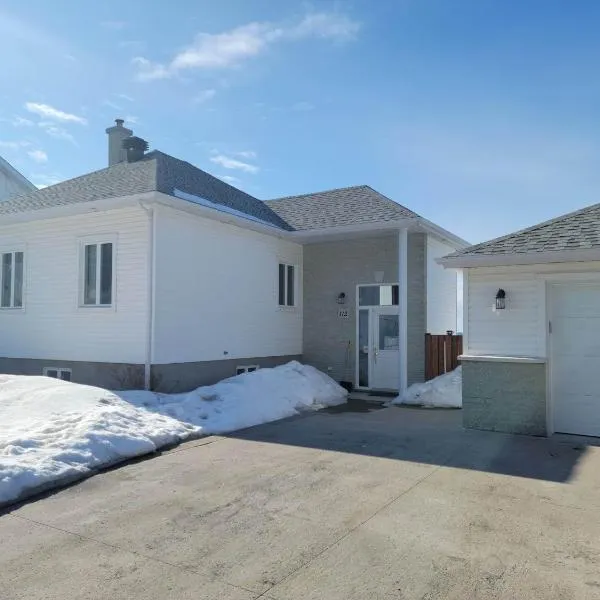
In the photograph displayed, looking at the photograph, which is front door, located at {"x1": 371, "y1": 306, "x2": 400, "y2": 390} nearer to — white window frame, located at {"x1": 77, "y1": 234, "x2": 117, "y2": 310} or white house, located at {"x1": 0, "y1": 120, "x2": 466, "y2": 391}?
white house, located at {"x1": 0, "y1": 120, "x2": 466, "y2": 391}

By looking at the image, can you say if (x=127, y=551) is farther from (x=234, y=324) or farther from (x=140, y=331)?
(x=234, y=324)

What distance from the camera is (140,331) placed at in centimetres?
1082

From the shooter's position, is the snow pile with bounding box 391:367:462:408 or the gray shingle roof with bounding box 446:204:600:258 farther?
the snow pile with bounding box 391:367:462:408

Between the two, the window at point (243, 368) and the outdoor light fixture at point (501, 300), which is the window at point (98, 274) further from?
the outdoor light fixture at point (501, 300)

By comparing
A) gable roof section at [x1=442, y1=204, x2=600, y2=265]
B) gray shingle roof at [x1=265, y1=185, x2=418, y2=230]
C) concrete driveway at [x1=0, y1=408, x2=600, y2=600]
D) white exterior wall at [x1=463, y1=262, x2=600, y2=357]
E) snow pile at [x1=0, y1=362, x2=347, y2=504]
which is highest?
gray shingle roof at [x1=265, y1=185, x2=418, y2=230]

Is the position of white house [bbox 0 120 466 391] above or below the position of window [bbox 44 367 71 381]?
above

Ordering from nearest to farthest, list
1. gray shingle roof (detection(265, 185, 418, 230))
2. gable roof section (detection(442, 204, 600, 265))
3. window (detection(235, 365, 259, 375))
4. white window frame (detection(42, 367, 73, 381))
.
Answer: gable roof section (detection(442, 204, 600, 265)) → white window frame (detection(42, 367, 73, 381)) → window (detection(235, 365, 259, 375)) → gray shingle roof (detection(265, 185, 418, 230))

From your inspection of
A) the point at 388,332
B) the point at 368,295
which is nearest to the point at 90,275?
the point at 368,295

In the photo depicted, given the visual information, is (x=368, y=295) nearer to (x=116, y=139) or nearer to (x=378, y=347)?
(x=378, y=347)

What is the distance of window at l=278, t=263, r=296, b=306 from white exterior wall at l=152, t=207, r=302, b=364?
0.78 feet

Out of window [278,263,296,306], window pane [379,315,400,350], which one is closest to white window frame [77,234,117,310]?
window [278,263,296,306]

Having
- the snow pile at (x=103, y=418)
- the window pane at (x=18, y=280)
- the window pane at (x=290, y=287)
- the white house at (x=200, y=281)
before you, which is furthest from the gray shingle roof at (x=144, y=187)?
the snow pile at (x=103, y=418)

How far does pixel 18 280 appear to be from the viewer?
1299 cm

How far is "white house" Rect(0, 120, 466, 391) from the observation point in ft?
36.3
